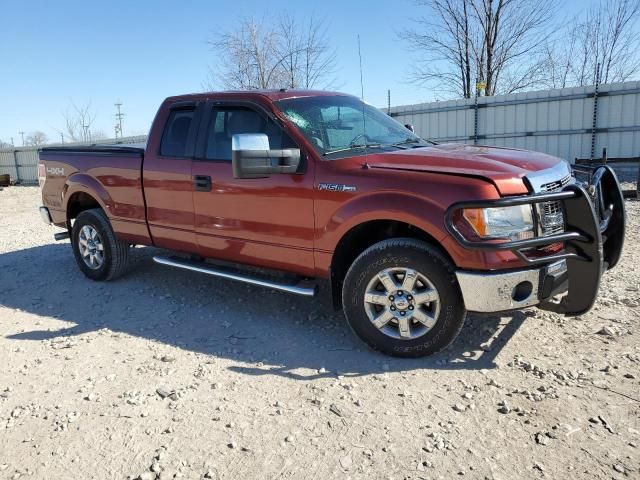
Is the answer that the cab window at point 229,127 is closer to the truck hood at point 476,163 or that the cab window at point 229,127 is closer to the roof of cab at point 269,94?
the roof of cab at point 269,94

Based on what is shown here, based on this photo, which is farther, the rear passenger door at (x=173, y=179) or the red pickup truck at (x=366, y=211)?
the rear passenger door at (x=173, y=179)

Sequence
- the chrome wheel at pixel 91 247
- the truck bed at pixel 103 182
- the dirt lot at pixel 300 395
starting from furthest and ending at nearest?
1. the chrome wheel at pixel 91 247
2. the truck bed at pixel 103 182
3. the dirt lot at pixel 300 395

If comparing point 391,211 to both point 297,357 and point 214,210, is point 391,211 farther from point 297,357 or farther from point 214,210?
point 214,210

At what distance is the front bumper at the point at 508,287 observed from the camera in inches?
125

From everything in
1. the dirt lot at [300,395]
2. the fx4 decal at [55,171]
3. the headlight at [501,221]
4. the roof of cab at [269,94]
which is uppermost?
the roof of cab at [269,94]

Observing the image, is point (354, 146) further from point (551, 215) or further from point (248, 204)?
point (551, 215)

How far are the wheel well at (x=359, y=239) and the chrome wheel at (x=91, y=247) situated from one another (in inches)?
119

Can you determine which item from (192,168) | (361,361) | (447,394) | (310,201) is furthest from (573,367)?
(192,168)

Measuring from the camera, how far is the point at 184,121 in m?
4.89

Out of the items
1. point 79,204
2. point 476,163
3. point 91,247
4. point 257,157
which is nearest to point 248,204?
point 257,157

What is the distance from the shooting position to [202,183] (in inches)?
177

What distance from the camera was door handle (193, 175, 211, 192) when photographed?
4.47 m

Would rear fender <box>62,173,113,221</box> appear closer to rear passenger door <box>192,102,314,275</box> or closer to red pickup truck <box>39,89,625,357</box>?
red pickup truck <box>39,89,625,357</box>

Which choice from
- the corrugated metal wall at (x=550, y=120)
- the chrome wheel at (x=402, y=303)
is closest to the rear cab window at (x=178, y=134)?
the chrome wheel at (x=402, y=303)
